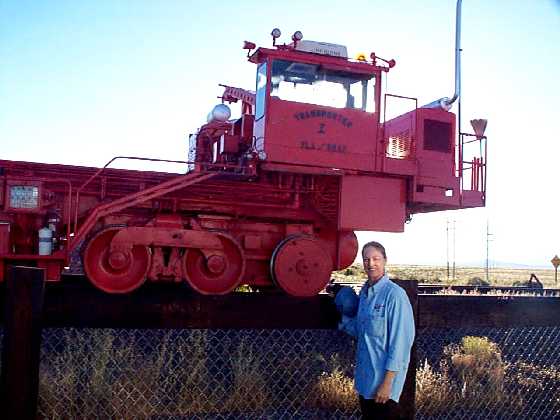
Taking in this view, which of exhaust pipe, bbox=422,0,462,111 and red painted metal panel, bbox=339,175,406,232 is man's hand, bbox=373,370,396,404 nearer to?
red painted metal panel, bbox=339,175,406,232

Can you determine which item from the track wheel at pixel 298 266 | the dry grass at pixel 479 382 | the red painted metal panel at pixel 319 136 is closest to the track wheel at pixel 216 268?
the track wheel at pixel 298 266

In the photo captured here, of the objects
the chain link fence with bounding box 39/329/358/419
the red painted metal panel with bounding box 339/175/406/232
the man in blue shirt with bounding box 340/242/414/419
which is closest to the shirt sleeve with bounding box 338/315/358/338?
the man in blue shirt with bounding box 340/242/414/419

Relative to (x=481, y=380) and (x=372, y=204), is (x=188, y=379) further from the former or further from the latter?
(x=481, y=380)

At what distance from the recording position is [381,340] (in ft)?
12.2

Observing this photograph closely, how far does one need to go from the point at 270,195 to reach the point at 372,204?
1539mm

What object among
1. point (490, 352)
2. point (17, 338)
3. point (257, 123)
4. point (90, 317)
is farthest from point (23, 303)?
point (490, 352)

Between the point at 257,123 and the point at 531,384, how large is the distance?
5.39 metres

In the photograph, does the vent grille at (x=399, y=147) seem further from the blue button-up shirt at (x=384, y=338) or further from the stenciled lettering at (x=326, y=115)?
the blue button-up shirt at (x=384, y=338)

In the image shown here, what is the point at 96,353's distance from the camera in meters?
7.63

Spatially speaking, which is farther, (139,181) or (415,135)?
(415,135)

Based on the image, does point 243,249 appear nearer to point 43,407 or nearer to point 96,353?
point 96,353

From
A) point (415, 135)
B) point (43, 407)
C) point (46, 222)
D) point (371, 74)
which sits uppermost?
point (371, 74)

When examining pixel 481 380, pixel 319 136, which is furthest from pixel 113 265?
pixel 481 380

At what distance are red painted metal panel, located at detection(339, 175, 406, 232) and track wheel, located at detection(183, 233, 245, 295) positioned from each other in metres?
1.64
